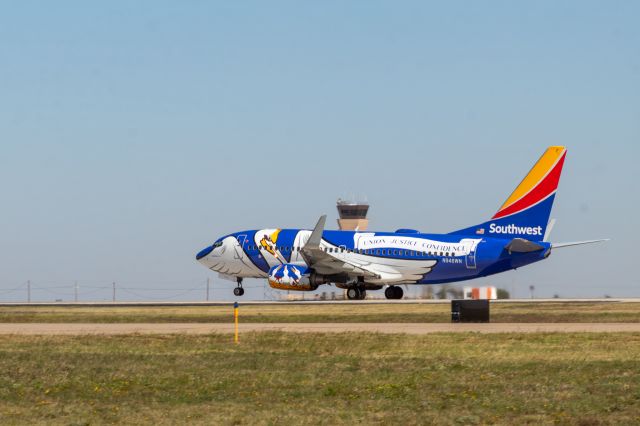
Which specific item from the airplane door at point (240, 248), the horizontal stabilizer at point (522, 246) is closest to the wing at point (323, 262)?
the airplane door at point (240, 248)

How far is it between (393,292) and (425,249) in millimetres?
5405

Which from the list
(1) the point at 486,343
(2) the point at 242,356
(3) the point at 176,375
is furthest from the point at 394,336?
(3) the point at 176,375

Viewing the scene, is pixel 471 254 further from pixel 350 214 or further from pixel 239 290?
pixel 350 214

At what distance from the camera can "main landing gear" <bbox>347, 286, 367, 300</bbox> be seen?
7288 cm

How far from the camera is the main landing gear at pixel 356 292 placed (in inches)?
2869

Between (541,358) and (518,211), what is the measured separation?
40.7 meters

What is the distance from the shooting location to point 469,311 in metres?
45.0

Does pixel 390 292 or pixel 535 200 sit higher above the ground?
pixel 535 200

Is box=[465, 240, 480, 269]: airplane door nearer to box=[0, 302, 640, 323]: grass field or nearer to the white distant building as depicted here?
the white distant building

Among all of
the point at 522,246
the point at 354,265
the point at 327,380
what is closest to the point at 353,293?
the point at 354,265

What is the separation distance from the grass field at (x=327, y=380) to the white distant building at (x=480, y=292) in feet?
121

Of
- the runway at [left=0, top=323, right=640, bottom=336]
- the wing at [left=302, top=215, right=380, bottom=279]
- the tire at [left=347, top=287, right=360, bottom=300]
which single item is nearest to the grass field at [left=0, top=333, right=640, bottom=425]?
the runway at [left=0, top=323, right=640, bottom=336]

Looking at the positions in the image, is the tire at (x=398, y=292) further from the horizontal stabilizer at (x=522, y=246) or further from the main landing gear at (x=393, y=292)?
the horizontal stabilizer at (x=522, y=246)

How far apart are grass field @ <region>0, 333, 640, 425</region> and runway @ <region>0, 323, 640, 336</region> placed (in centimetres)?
287
